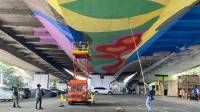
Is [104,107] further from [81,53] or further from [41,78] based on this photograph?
[41,78]

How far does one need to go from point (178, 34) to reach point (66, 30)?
14.1m

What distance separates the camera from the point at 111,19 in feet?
105

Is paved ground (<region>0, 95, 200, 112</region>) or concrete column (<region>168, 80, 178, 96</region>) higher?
concrete column (<region>168, 80, 178, 96</region>)

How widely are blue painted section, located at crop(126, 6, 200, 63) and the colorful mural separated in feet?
6.66

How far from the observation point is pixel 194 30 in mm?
42875

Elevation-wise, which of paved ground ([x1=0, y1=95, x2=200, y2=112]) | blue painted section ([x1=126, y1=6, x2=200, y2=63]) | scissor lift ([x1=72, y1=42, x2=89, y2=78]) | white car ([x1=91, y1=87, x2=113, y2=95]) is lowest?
paved ground ([x1=0, y1=95, x2=200, y2=112])

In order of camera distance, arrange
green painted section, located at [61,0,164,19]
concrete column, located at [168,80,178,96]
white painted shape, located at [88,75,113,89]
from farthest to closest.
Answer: white painted shape, located at [88,75,113,89] → concrete column, located at [168,80,178,96] → green painted section, located at [61,0,164,19]

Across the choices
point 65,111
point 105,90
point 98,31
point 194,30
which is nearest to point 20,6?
point 98,31

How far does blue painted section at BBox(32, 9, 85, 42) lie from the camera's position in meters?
35.5

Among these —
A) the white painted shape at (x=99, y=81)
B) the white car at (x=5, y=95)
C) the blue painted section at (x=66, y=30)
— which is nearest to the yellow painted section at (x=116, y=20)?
the blue painted section at (x=66, y=30)

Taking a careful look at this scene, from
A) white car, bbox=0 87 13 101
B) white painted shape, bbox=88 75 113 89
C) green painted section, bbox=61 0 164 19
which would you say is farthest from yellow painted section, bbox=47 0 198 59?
white painted shape, bbox=88 75 113 89

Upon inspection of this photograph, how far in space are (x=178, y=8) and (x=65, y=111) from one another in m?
11.0

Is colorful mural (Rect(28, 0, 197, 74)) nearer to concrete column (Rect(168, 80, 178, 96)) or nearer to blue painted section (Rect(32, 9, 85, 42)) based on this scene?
blue painted section (Rect(32, 9, 85, 42))

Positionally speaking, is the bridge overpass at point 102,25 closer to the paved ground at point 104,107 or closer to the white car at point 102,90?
the paved ground at point 104,107
